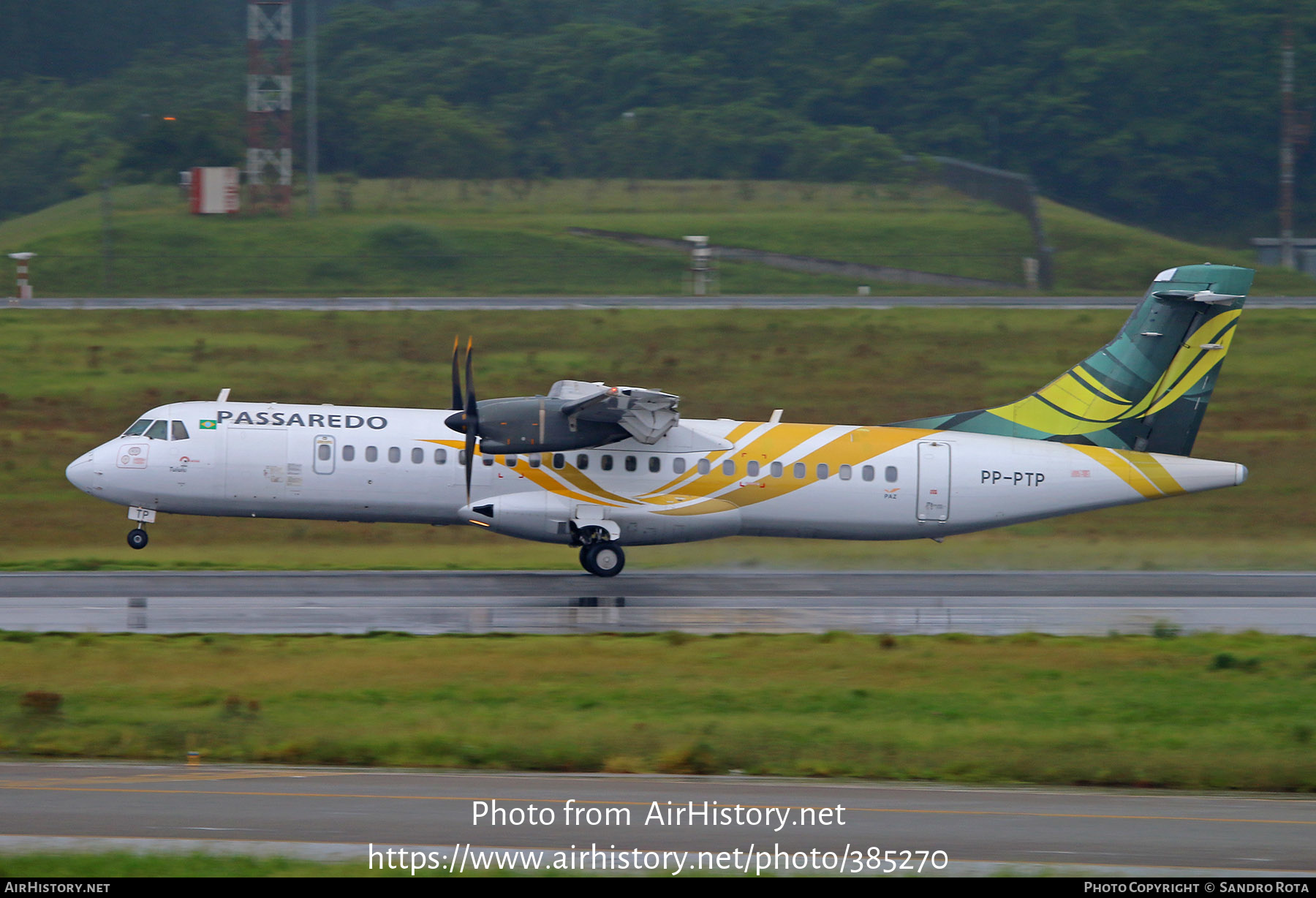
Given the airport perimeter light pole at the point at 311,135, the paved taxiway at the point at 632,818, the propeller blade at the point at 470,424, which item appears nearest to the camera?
the paved taxiway at the point at 632,818

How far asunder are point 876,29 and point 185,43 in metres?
49.2

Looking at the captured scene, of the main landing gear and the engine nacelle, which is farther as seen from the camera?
the main landing gear

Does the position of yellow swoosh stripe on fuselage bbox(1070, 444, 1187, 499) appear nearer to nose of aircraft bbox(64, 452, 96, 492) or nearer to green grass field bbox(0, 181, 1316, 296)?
nose of aircraft bbox(64, 452, 96, 492)

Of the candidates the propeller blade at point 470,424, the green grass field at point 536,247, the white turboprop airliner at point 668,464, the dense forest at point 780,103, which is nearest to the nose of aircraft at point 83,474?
the white turboprop airliner at point 668,464

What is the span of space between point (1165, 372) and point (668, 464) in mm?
9293

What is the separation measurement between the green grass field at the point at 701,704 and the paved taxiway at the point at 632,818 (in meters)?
0.88

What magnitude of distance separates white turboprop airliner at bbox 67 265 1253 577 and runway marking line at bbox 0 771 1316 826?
11.3 metres

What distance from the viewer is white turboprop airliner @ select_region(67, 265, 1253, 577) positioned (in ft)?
76.3

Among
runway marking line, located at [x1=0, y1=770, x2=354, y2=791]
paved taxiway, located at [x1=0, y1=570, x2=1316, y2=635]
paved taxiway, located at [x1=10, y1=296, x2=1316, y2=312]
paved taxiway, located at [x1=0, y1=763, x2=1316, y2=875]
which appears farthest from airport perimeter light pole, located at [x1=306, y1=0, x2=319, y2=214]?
paved taxiway, located at [x1=0, y1=763, x2=1316, y2=875]

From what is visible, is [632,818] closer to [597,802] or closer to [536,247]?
[597,802]

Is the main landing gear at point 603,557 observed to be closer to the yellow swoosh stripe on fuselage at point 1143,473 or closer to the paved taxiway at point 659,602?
the paved taxiway at point 659,602

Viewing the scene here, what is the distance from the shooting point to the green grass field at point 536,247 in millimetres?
50750

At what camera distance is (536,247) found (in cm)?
5394
